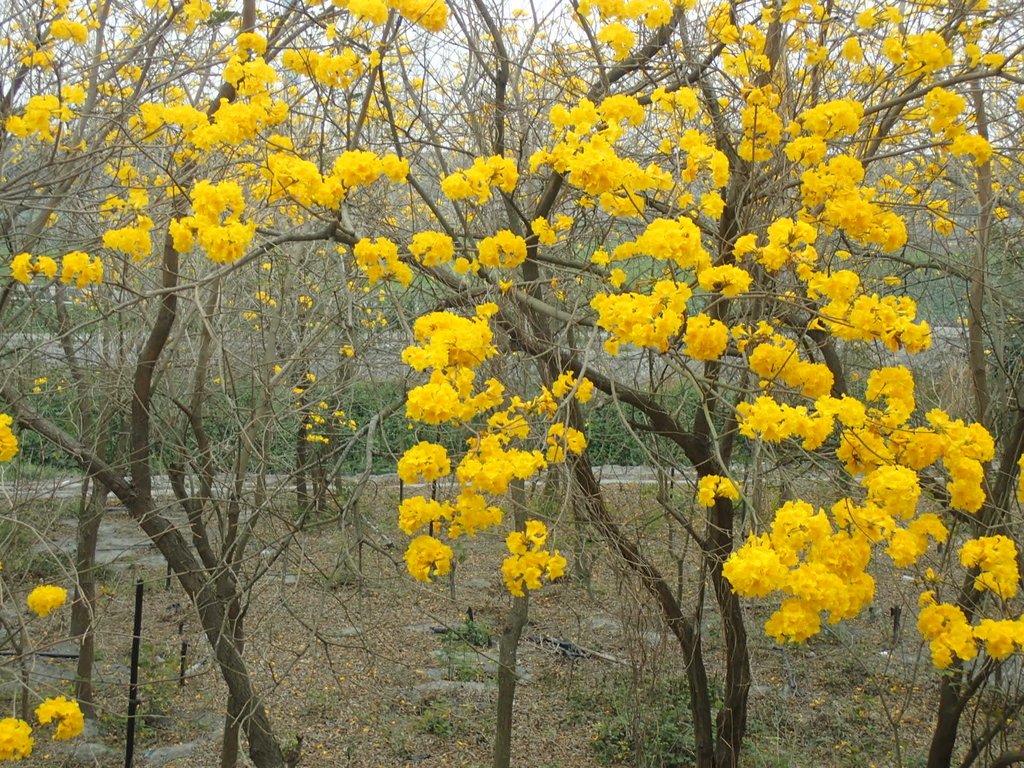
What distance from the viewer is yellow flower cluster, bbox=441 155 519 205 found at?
2742mm

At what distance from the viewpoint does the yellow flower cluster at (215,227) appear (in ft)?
8.33

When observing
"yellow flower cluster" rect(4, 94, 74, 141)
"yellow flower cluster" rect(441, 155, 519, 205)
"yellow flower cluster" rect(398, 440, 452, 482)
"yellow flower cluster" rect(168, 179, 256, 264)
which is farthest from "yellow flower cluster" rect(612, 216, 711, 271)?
"yellow flower cluster" rect(4, 94, 74, 141)

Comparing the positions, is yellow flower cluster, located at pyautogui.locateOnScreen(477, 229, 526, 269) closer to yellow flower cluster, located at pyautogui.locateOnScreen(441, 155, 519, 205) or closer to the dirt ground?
yellow flower cluster, located at pyautogui.locateOnScreen(441, 155, 519, 205)

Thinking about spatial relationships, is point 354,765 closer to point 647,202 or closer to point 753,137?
point 647,202

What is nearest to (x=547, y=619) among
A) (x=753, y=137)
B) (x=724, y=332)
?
(x=753, y=137)

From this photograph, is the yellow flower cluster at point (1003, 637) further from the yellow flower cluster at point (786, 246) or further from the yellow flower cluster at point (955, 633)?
the yellow flower cluster at point (786, 246)

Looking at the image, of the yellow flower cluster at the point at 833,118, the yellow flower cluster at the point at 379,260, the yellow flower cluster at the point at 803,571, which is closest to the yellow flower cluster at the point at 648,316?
the yellow flower cluster at the point at 803,571

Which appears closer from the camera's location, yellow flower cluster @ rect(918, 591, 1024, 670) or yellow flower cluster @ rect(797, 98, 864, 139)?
yellow flower cluster @ rect(918, 591, 1024, 670)

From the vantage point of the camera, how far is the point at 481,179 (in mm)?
2803

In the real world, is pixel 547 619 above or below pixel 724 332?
below

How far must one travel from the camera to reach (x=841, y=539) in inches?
81.5

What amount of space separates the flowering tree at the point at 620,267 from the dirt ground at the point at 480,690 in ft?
2.76

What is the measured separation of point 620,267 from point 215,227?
1711 millimetres

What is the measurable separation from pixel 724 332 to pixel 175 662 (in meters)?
5.73
